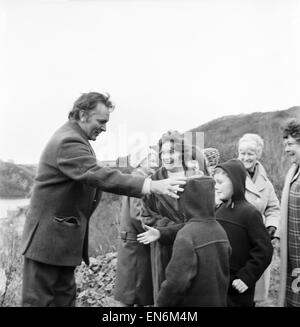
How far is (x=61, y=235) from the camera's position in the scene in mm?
2867

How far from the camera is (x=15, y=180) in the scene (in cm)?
333

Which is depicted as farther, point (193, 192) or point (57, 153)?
point (57, 153)

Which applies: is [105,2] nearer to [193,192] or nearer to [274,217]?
[193,192]

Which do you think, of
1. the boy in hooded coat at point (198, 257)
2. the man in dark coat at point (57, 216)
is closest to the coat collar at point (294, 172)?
the boy in hooded coat at point (198, 257)

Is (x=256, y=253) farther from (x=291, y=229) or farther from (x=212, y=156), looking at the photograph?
(x=212, y=156)

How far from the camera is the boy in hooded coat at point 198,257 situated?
8.29ft

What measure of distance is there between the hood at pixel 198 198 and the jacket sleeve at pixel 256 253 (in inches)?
15.6

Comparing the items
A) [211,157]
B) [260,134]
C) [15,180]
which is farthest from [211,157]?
[15,180]

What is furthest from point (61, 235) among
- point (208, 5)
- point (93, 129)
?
point (208, 5)

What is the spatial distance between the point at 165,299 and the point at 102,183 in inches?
27.2

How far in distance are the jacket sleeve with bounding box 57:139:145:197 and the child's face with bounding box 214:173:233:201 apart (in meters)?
0.47

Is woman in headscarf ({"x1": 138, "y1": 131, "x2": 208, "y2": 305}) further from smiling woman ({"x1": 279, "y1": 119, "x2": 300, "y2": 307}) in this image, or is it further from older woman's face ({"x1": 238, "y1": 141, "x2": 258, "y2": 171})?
smiling woman ({"x1": 279, "y1": 119, "x2": 300, "y2": 307})
